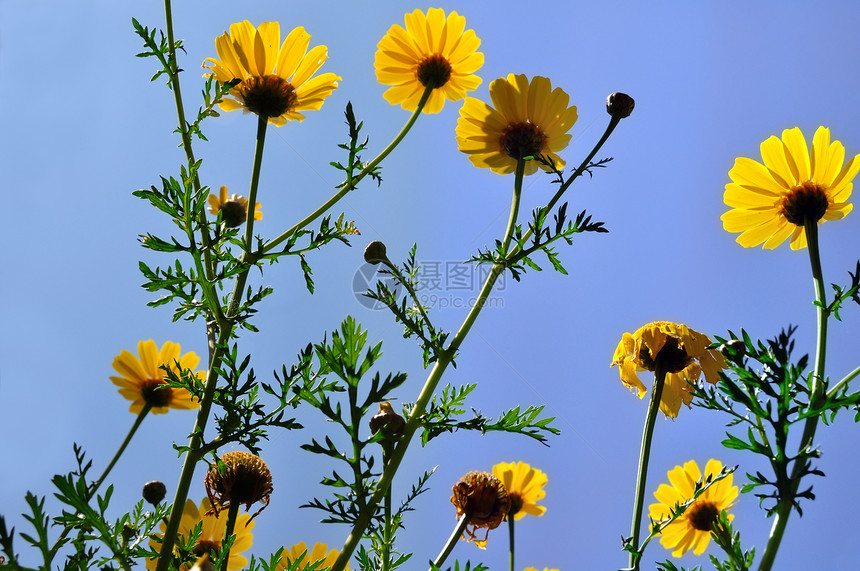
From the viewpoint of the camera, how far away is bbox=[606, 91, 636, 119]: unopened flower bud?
1485 millimetres

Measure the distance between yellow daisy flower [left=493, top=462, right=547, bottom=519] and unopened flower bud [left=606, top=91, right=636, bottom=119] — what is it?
1047 mm

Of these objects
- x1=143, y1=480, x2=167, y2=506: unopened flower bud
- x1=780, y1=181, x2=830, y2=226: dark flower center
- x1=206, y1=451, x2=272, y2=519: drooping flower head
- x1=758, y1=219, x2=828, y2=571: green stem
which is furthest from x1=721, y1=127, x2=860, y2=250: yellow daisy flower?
x1=143, y1=480, x2=167, y2=506: unopened flower bud

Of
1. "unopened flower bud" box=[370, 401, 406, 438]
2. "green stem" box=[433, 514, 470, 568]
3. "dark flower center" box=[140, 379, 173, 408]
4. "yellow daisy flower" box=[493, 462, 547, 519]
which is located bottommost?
"green stem" box=[433, 514, 470, 568]

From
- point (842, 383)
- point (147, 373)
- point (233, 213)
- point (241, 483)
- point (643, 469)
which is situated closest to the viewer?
point (842, 383)

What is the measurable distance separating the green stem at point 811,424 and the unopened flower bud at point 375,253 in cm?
88

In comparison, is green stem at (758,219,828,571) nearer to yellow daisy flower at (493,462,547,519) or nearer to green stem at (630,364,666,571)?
green stem at (630,364,666,571)

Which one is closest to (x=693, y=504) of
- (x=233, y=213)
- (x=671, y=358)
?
(x=671, y=358)

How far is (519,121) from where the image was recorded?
65.6 inches

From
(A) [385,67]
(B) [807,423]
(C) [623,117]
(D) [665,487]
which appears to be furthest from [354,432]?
(D) [665,487]

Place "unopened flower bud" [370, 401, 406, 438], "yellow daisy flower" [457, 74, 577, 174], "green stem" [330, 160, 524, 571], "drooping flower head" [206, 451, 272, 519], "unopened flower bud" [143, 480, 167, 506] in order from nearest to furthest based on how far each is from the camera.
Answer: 1. "green stem" [330, 160, 524, 571]
2. "unopened flower bud" [370, 401, 406, 438]
3. "drooping flower head" [206, 451, 272, 519]
4. "yellow daisy flower" [457, 74, 577, 174]
5. "unopened flower bud" [143, 480, 167, 506]

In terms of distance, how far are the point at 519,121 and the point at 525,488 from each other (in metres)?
1.11

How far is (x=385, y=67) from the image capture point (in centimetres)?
172

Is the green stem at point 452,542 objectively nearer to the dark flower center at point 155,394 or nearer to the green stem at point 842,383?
the green stem at point 842,383

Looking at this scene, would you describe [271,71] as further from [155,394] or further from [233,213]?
[155,394]
